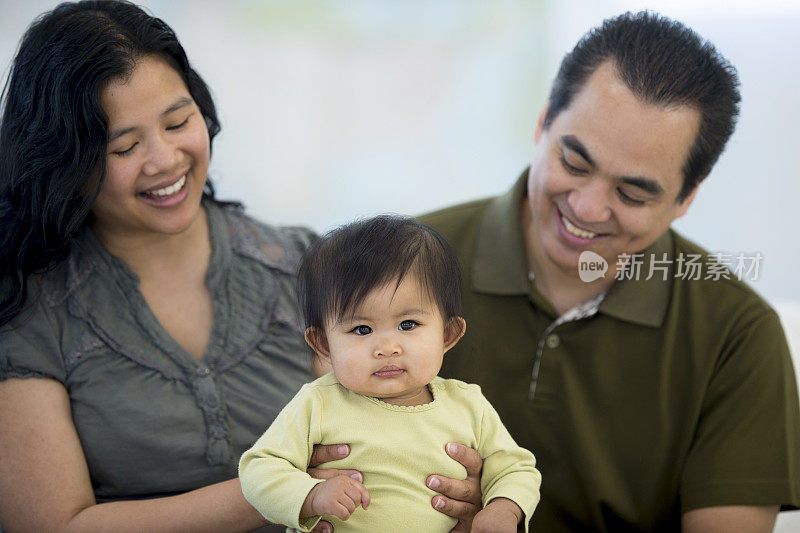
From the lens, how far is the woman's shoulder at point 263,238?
1758 mm

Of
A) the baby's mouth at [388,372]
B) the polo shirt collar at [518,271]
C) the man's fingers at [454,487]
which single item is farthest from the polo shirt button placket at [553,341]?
the baby's mouth at [388,372]

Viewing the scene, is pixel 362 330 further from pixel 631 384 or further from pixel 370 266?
pixel 631 384

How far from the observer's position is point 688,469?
1.60 metres

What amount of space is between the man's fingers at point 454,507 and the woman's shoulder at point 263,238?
72 centimetres

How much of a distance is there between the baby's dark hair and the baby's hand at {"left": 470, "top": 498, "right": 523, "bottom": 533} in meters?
0.29

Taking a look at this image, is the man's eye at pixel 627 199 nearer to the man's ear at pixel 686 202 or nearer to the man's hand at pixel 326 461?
the man's ear at pixel 686 202

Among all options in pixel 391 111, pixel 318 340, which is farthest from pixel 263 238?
pixel 391 111

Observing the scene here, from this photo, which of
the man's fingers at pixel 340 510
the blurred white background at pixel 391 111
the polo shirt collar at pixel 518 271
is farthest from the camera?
the blurred white background at pixel 391 111

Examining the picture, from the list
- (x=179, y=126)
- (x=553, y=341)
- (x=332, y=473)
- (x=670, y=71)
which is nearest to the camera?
(x=332, y=473)

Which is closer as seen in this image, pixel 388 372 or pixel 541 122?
pixel 388 372

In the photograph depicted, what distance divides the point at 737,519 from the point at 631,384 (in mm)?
320

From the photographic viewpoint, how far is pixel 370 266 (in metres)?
1.15

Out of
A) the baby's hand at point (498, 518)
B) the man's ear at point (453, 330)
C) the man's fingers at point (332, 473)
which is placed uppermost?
the man's ear at point (453, 330)

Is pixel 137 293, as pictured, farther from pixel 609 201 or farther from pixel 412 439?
pixel 609 201
